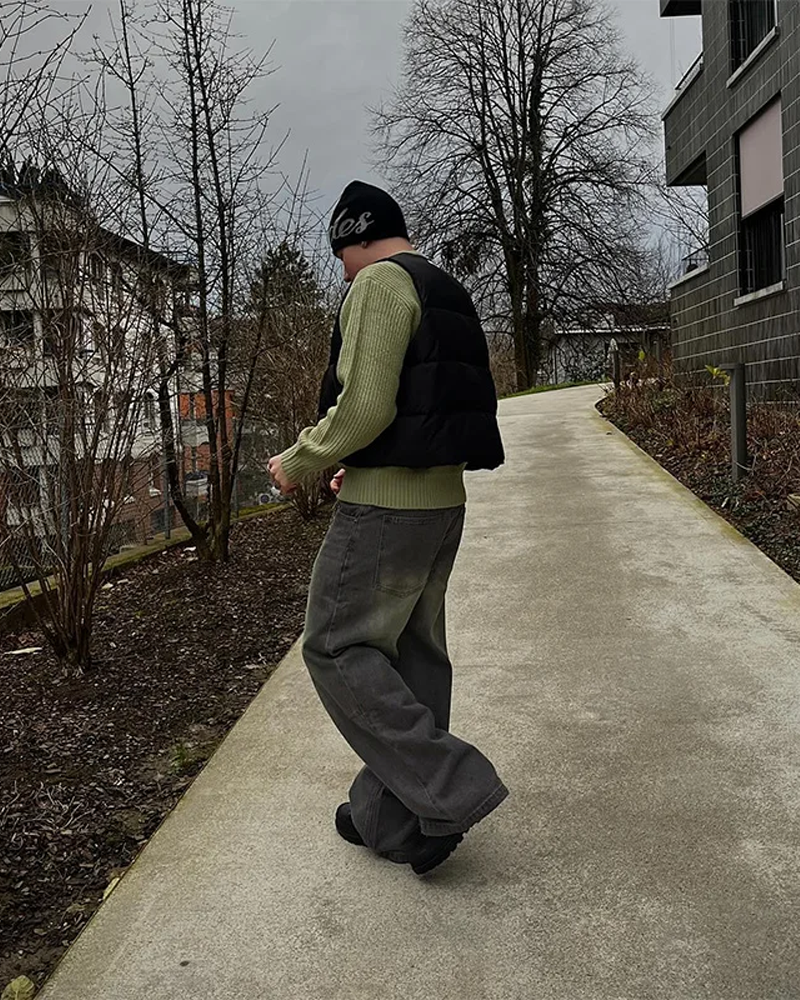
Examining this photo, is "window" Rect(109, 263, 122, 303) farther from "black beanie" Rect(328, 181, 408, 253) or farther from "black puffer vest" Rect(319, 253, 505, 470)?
"black puffer vest" Rect(319, 253, 505, 470)

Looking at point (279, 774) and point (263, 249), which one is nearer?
point (279, 774)

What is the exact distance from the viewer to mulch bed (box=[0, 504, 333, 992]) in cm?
291

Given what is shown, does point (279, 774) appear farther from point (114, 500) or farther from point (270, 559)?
point (270, 559)

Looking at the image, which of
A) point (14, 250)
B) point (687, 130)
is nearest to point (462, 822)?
point (14, 250)

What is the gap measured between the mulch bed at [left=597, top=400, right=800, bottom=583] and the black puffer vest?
3.93m

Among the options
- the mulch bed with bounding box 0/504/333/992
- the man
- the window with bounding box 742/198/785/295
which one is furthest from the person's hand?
the window with bounding box 742/198/785/295

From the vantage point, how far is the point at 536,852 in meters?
2.94

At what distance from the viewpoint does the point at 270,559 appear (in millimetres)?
7582

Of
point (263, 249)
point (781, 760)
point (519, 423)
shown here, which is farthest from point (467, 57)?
point (781, 760)

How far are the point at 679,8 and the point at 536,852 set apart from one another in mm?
16752

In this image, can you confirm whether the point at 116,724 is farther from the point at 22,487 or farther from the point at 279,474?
the point at 279,474

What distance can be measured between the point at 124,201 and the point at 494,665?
9.73 feet

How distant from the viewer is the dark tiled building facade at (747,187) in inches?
418

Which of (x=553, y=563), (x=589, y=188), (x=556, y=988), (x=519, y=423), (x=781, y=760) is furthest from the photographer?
(x=589, y=188)
